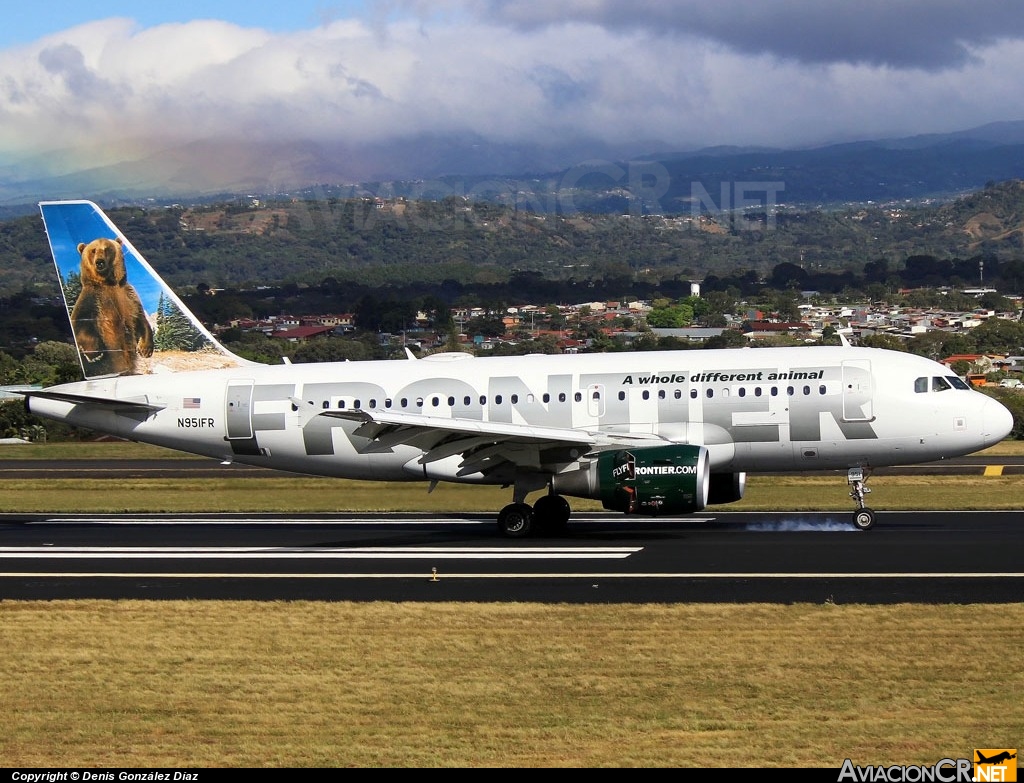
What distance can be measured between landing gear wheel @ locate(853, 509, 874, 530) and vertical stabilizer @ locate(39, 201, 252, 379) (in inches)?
641

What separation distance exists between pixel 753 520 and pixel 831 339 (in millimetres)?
74457

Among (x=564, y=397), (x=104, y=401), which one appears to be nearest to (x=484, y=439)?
(x=564, y=397)

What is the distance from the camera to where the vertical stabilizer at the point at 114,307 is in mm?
35469

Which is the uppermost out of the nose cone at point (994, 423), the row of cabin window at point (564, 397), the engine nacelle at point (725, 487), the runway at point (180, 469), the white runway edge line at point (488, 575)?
the row of cabin window at point (564, 397)

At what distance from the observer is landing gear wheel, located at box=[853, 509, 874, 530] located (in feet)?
102

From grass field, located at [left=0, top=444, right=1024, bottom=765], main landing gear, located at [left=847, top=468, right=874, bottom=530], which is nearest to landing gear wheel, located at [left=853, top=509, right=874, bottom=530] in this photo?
main landing gear, located at [left=847, top=468, right=874, bottom=530]

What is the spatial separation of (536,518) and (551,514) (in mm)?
376

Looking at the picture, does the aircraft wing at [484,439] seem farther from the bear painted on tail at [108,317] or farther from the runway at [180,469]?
the runway at [180,469]

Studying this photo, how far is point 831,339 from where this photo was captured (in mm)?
106062

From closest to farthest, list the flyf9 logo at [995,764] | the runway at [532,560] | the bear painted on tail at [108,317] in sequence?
1. the flyf9 logo at [995,764]
2. the runway at [532,560]
3. the bear painted on tail at [108,317]

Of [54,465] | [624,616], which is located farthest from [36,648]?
[54,465]

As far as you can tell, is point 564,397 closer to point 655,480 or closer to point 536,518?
point 536,518

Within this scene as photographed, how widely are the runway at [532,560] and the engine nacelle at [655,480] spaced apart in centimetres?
93

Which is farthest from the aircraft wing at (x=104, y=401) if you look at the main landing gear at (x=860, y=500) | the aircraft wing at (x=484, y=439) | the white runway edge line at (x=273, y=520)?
the main landing gear at (x=860, y=500)
